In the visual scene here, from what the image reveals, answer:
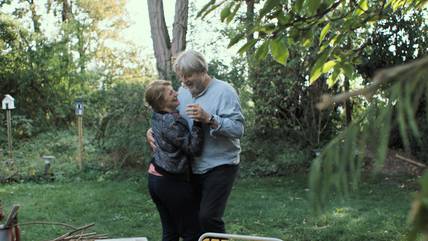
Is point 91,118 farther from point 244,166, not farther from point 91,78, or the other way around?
point 244,166

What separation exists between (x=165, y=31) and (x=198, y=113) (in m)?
9.26

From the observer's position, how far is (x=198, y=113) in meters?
2.92

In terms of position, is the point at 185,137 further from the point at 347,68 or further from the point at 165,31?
the point at 165,31

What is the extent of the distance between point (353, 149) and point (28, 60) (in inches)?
600

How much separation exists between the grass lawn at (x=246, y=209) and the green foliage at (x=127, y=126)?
20.3 inches

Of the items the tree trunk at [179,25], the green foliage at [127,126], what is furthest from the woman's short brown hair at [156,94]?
the tree trunk at [179,25]

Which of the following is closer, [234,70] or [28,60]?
[234,70]

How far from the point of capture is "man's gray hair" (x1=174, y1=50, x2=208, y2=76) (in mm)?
3059

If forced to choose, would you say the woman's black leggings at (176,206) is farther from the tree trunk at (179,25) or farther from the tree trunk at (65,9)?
the tree trunk at (65,9)

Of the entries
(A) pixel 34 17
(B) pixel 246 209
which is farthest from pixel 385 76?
(A) pixel 34 17

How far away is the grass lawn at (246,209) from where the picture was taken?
573cm

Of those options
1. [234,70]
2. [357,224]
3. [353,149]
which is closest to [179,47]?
[234,70]

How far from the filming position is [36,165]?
10.4 metres

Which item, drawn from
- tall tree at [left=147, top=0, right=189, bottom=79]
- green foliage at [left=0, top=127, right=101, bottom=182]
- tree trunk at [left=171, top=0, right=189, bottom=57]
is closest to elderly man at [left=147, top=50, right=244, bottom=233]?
green foliage at [left=0, top=127, right=101, bottom=182]
